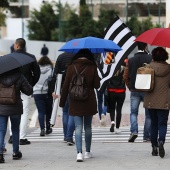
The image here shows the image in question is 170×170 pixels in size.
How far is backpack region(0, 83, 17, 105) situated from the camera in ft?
35.4

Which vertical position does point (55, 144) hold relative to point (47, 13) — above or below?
below

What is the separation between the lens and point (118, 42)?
1477 centimetres

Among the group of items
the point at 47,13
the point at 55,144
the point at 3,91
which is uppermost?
the point at 47,13

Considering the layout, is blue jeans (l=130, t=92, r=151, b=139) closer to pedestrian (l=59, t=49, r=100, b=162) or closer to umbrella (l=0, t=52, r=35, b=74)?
pedestrian (l=59, t=49, r=100, b=162)

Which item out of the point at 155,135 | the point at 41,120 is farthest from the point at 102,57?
the point at 155,135

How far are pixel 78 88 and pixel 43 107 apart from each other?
476cm

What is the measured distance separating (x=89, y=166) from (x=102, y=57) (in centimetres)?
616

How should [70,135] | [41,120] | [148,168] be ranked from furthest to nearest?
[41,120] < [70,135] < [148,168]

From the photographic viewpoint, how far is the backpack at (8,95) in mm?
10789

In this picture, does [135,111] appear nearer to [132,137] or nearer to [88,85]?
[132,137]

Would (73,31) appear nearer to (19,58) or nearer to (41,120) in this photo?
(41,120)

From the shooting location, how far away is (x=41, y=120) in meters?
15.6

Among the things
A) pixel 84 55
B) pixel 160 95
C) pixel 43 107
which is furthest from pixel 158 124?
pixel 43 107

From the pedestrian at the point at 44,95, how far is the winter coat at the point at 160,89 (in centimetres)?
422
